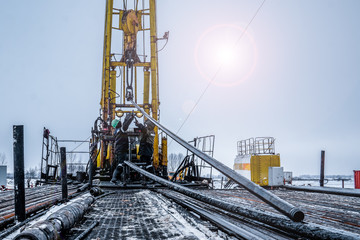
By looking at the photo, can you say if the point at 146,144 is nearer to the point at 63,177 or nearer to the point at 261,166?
the point at 63,177

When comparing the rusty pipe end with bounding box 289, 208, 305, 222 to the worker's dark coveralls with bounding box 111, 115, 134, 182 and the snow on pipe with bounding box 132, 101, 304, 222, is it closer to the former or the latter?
the snow on pipe with bounding box 132, 101, 304, 222

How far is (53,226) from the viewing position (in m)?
1.56

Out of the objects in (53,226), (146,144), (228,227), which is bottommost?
(228,227)

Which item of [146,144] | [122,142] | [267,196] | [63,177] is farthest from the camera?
[146,144]

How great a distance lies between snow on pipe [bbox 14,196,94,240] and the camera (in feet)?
4.27

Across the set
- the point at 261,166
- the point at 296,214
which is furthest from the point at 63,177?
the point at 261,166

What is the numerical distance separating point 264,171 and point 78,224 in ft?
50.3

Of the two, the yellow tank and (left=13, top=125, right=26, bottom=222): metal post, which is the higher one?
(left=13, top=125, right=26, bottom=222): metal post

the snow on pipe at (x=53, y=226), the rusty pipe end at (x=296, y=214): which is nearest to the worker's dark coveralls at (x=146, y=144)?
the snow on pipe at (x=53, y=226)

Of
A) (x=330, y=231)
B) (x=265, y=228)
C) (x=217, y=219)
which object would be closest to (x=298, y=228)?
(x=330, y=231)

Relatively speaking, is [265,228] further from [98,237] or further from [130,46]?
[130,46]

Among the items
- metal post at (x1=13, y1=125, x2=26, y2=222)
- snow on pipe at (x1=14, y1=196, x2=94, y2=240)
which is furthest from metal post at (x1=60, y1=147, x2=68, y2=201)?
snow on pipe at (x1=14, y1=196, x2=94, y2=240)

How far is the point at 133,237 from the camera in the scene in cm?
177

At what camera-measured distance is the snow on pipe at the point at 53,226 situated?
1.30 meters
